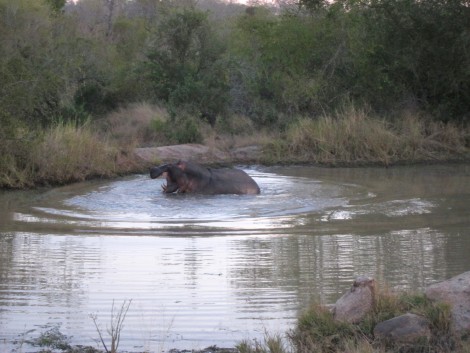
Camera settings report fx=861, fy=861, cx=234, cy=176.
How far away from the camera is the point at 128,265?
9992 mm

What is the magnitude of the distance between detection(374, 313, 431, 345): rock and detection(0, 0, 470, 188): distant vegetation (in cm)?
1409

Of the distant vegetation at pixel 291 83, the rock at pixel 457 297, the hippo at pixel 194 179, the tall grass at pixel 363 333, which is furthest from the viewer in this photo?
the distant vegetation at pixel 291 83

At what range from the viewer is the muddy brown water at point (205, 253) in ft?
24.6

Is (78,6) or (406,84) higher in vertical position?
(78,6)

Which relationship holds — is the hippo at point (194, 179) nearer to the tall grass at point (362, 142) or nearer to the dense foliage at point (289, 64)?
the tall grass at point (362, 142)

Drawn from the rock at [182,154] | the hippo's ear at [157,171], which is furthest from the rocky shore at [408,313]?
the rock at [182,154]

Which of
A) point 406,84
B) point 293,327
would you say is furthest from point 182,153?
point 293,327

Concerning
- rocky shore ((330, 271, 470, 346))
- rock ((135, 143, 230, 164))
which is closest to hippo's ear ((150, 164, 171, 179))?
rock ((135, 143, 230, 164))

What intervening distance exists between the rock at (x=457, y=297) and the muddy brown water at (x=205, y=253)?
3.84 feet

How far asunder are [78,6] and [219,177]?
49334mm

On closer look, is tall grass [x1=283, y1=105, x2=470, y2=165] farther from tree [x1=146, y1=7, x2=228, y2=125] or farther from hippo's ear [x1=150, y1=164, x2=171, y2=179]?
hippo's ear [x1=150, y1=164, x2=171, y2=179]

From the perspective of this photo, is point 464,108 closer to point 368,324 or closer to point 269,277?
point 269,277

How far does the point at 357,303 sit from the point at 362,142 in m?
16.4

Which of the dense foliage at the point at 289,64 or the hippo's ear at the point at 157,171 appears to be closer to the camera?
the hippo's ear at the point at 157,171
